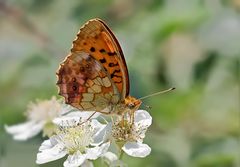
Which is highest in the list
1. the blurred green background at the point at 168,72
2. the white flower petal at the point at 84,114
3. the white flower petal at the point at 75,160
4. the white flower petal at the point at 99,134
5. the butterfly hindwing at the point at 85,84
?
the blurred green background at the point at 168,72

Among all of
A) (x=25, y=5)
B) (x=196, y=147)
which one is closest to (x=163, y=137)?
(x=196, y=147)

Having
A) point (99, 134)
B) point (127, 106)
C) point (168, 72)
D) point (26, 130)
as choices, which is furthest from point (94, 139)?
point (168, 72)

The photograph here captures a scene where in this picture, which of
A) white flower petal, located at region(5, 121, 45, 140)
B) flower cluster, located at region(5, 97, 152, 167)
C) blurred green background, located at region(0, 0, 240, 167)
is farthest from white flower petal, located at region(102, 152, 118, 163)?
blurred green background, located at region(0, 0, 240, 167)

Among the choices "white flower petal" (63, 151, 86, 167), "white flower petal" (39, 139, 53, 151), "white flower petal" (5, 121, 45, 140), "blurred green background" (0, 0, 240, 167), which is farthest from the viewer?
"blurred green background" (0, 0, 240, 167)

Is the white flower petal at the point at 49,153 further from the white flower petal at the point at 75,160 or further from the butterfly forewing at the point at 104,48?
the butterfly forewing at the point at 104,48

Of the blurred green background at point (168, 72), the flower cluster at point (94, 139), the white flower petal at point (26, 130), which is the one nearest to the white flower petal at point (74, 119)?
the flower cluster at point (94, 139)

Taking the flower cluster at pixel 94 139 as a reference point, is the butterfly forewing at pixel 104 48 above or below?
above

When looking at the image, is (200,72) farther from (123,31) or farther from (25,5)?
(25,5)

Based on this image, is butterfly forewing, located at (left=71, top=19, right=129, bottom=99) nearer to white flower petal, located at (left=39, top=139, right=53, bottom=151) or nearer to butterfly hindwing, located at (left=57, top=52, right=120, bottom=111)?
butterfly hindwing, located at (left=57, top=52, right=120, bottom=111)

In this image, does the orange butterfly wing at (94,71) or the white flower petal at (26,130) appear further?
the white flower petal at (26,130)
